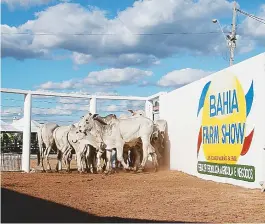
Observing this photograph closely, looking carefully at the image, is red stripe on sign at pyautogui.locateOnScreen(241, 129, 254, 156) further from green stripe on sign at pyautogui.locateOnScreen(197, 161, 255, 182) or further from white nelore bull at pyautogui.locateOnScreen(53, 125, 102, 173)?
white nelore bull at pyautogui.locateOnScreen(53, 125, 102, 173)

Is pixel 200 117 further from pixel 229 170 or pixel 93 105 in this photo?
pixel 93 105

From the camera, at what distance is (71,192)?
11.1 meters

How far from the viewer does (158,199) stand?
32.7ft

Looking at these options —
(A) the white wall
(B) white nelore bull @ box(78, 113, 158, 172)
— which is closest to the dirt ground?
(A) the white wall

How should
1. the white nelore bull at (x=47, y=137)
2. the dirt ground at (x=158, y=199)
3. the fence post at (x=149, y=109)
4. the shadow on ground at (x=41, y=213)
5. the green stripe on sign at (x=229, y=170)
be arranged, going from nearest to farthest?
the shadow on ground at (x=41, y=213) < the dirt ground at (x=158, y=199) < the green stripe on sign at (x=229, y=170) < the white nelore bull at (x=47, y=137) < the fence post at (x=149, y=109)

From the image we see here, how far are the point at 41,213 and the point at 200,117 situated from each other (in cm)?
924

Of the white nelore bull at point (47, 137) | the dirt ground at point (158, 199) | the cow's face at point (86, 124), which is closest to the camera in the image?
the dirt ground at point (158, 199)

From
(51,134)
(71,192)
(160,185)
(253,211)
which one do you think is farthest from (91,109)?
(253,211)

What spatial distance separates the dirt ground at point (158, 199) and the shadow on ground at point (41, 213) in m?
0.25

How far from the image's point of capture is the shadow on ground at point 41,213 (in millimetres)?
7016

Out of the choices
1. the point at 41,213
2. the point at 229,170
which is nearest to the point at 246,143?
the point at 229,170

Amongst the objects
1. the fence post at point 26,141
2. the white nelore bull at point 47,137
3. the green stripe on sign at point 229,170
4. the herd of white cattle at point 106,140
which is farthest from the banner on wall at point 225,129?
the fence post at point 26,141

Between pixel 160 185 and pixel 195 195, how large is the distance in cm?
232

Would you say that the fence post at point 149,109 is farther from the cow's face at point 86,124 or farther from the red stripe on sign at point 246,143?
the red stripe on sign at point 246,143
